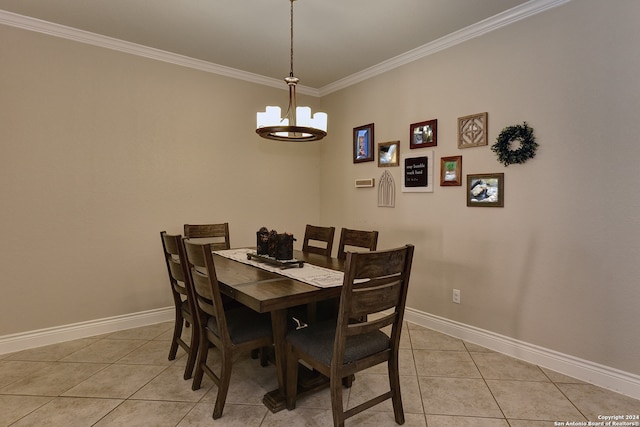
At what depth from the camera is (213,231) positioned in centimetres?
314

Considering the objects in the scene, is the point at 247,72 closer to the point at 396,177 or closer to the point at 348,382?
the point at 396,177

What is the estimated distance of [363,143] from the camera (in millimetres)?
3707

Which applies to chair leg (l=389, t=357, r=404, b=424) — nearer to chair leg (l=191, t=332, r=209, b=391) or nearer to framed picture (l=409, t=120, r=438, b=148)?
chair leg (l=191, t=332, r=209, b=391)

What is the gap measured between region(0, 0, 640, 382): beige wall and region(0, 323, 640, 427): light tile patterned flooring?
0.30m

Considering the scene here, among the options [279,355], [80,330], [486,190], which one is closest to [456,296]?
[486,190]

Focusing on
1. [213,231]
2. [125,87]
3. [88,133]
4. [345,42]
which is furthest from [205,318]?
[345,42]

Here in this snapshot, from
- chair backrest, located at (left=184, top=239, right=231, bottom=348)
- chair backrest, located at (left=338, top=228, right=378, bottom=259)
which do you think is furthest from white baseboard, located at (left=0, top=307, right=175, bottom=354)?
chair backrest, located at (left=338, top=228, right=378, bottom=259)

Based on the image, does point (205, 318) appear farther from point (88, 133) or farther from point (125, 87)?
point (125, 87)

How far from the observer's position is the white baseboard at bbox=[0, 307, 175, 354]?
262 centimetres

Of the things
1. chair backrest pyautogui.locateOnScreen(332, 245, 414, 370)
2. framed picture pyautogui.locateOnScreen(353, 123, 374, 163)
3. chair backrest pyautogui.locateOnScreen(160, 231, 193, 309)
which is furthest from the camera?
framed picture pyautogui.locateOnScreen(353, 123, 374, 163)

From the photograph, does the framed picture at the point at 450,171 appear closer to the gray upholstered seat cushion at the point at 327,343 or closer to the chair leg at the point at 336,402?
the gray upholstered seat cushion at the point at 327,343

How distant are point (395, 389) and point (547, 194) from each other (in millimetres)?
1675

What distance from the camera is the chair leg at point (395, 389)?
5.74ft

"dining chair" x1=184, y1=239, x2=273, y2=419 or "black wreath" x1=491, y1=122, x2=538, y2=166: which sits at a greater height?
"black wreath" x1=491, y1=122, x2=538, y2=166
